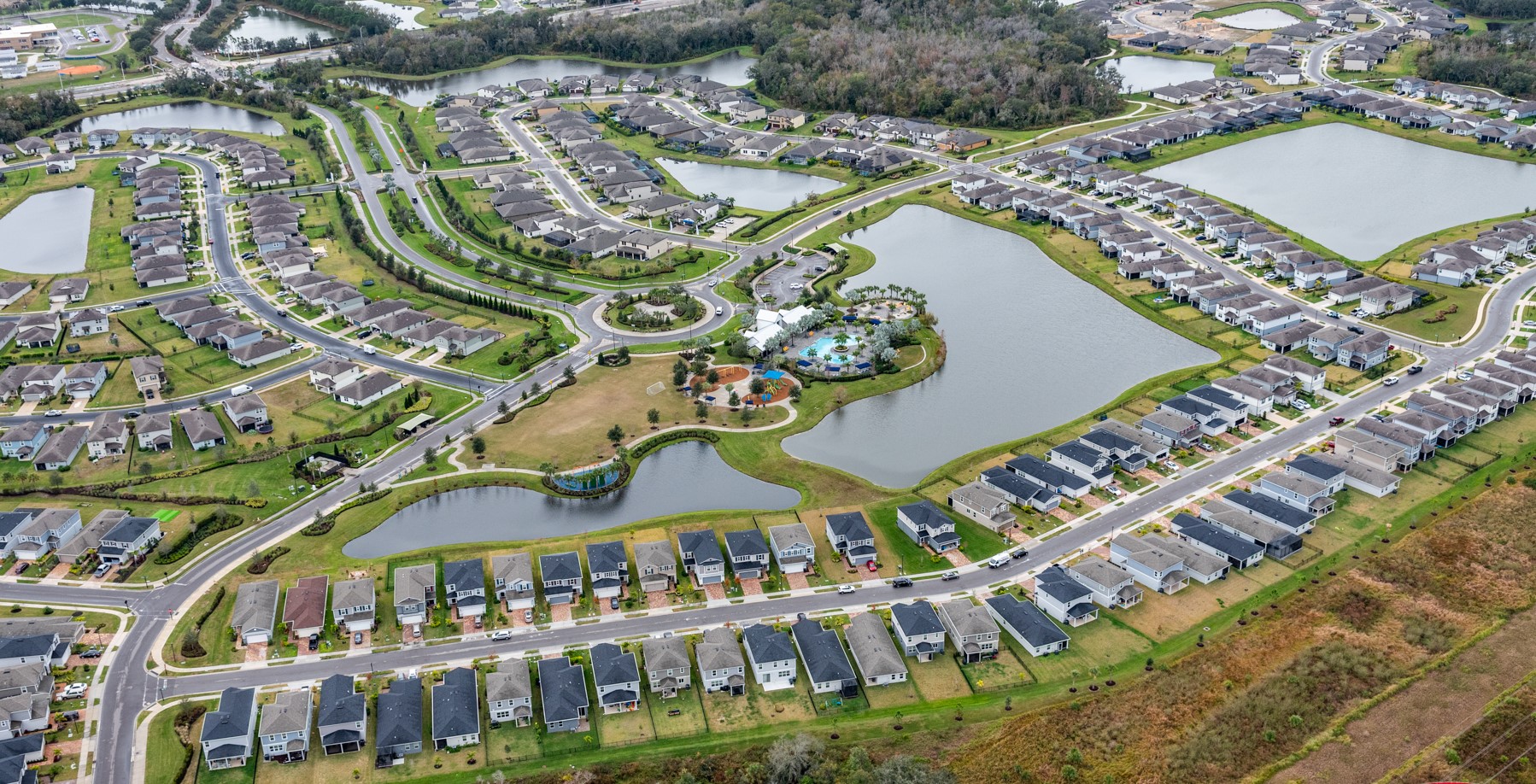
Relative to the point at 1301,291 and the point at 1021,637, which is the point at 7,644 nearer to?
the point at 1021,637

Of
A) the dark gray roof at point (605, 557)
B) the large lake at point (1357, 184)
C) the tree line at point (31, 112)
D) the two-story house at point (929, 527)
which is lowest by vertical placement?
the large lake at point (1357, 184)

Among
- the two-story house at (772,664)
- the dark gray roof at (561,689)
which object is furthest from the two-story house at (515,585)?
the two-story house at (772,664)

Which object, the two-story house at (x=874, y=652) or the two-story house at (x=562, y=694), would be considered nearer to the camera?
the two-story house at (x=562, y=694)

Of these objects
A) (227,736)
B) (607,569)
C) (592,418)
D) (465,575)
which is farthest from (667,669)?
(592,418)

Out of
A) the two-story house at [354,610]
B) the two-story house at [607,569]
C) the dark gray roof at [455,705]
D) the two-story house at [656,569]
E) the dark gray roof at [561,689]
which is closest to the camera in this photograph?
the dark gray roof at [455,705]

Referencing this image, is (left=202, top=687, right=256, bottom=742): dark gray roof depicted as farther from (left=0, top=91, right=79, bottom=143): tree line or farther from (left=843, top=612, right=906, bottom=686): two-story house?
(left=0, top=91, right=79, bottom=143): tree line

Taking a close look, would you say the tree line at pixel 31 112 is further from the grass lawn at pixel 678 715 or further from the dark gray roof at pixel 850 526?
the grass lawn at pixel 678 715

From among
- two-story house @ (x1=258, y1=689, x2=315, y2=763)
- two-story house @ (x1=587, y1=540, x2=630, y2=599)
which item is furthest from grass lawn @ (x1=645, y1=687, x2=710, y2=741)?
two-story house @ (x1=258, y1=689, x2=315, y2=763)
